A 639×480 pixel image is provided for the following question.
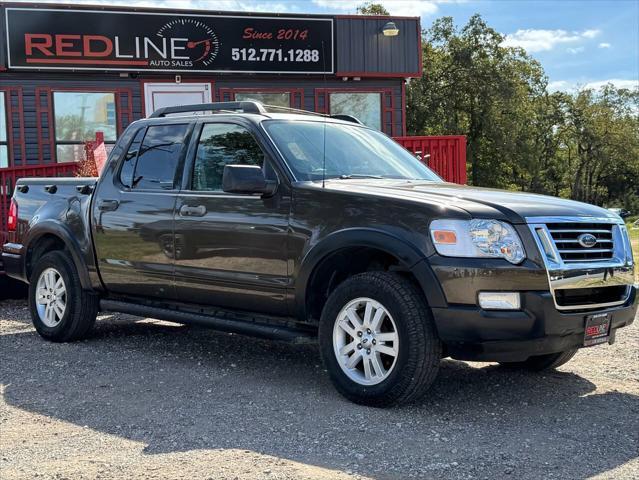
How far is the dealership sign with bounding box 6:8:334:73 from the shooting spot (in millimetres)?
13422

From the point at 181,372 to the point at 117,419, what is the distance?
3.89ft

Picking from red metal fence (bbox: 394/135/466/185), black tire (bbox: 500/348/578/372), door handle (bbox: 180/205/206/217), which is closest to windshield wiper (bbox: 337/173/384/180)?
door handle (bbox: 180/205/206/217)

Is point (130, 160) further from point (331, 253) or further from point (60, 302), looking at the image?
point (331, 253)

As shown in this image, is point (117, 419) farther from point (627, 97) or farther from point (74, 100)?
point (627, 97)

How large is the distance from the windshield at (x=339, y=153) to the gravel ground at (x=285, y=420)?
1.52 metres

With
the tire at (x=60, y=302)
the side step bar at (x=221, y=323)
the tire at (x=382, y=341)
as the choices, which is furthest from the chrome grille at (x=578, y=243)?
the tire at (x=60, y=302)

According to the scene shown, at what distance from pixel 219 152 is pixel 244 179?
2.83ft

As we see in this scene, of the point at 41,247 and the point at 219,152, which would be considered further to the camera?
the point at 41,247

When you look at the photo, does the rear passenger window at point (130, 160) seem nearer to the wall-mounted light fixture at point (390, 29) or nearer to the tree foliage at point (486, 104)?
the wall-mounted light fixture at point (390, 29)

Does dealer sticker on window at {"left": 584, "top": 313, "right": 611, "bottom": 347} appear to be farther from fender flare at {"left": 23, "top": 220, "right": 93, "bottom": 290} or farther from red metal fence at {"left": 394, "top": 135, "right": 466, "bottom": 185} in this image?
red metal fence at {"left": 394, "top": 135, "right": 466, "bottom": 185}

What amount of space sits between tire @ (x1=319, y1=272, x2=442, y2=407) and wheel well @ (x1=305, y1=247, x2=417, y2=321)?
0.20m

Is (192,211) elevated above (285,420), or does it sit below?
above

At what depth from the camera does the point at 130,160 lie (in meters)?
6.58

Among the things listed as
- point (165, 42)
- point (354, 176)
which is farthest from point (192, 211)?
point (165, 42)
